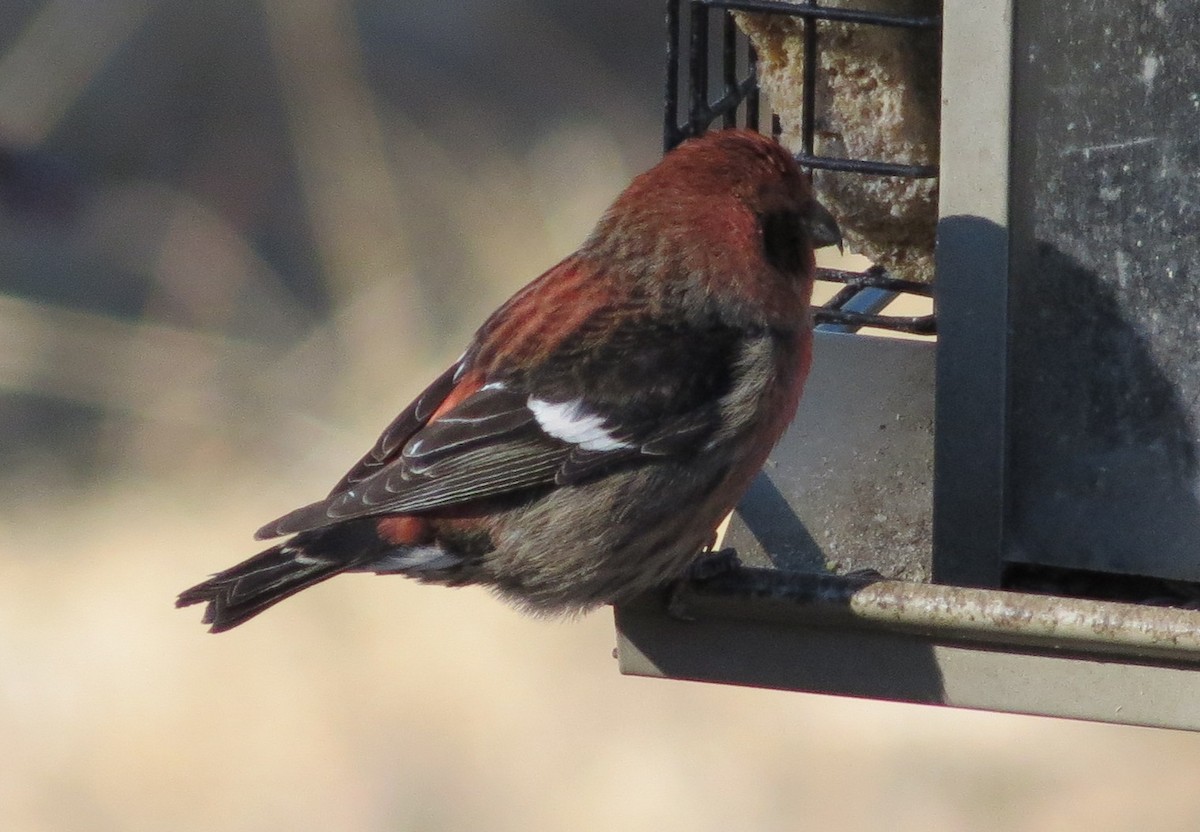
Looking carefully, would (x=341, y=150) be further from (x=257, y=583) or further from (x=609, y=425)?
(x=257, y=583)

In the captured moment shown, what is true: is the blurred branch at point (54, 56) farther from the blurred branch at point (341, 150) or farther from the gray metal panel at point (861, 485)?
the gray metal panel at point (861, 485)

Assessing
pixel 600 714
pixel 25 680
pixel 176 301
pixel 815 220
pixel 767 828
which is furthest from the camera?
pixel 176 301

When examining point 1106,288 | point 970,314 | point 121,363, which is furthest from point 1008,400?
point 121,363

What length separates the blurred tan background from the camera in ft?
22.6

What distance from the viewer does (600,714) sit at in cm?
743

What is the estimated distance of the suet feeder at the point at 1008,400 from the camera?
3488 millimetres

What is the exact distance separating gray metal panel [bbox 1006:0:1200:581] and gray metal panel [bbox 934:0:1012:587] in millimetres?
49

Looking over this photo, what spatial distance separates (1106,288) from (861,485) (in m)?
0.72

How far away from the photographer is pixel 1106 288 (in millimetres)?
3844

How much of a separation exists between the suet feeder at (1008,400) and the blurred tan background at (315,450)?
261 cm

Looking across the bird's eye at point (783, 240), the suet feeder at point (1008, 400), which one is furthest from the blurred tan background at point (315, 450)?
the bird's eye at point (783, 240)

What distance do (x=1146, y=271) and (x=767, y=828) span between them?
3.38m

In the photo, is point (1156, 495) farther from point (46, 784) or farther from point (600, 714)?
point (46, 784)

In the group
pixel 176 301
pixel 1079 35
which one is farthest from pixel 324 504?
pixel 176 301
